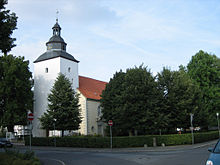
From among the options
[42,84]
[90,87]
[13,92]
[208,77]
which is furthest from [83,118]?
[208,77]

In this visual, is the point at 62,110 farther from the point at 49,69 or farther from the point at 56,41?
the point at 56,41

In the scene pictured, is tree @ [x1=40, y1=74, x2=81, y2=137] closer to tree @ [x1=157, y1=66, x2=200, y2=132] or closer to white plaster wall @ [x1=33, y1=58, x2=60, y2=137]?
white plaster wall @ [x1=33, y1=58, x2=60, y2=137]

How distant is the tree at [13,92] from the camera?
3447 centimetres

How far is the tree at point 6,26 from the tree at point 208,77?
1425 inches

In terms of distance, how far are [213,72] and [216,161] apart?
3851 centimetres

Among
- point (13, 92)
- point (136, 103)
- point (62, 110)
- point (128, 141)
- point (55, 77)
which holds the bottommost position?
point (128, 141)

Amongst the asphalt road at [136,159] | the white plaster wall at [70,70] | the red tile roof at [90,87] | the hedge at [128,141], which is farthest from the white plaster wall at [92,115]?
the asphalt road at [136,159]

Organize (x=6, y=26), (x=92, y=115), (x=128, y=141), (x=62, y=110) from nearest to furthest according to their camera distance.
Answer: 1. (x=6, y=26)
2. (x=128, y=141)
3. (x=62, y=110)
4. (x=92, y=115)

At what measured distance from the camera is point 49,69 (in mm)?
40875

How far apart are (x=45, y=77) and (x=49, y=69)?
1664 mm

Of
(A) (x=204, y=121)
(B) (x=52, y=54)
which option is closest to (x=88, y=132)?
(B) (x=52, y=54)

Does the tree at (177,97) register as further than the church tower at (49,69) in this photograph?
No

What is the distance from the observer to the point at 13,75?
1395 inches

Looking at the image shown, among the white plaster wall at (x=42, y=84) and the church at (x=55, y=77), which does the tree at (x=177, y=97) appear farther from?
the white plaster wall at (x=42, y=84)
